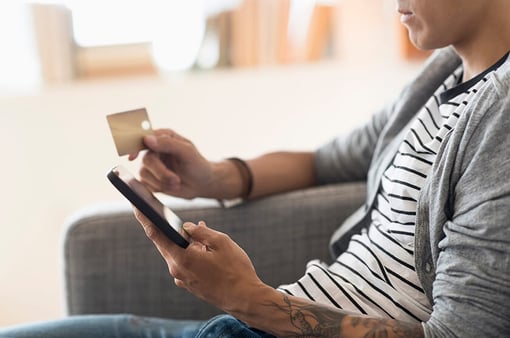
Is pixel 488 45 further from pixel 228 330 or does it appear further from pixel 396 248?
pixel 228 330

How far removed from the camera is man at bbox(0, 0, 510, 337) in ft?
2.63

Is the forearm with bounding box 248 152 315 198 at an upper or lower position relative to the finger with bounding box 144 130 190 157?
lower

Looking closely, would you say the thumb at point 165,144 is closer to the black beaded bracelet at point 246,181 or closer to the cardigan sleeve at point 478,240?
the black beaded bracelet at point 246,181

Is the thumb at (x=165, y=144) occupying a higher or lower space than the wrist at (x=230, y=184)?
higher

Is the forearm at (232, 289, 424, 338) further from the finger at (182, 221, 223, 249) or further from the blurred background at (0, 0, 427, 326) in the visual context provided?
the blurred background at (0, 0, 427, 326)

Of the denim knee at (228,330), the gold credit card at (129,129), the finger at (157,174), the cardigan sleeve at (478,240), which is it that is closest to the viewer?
the cardigan sleeve at (478,240)

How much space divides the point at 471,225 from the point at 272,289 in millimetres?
234

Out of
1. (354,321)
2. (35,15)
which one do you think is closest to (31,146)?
(35,15)

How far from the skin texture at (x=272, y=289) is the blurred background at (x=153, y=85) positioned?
963 millimetres

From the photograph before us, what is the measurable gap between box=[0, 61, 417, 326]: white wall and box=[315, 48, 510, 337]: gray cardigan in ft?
4.35

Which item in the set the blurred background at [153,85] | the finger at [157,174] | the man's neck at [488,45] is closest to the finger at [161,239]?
the finger at [157,174]

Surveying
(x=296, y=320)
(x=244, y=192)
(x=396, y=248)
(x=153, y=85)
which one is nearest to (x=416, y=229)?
(x=396, y=248)

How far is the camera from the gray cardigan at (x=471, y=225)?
788 millimetres

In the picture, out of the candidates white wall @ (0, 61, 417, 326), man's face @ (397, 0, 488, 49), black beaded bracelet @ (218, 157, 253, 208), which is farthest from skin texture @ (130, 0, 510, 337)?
white wall @ (0, 61, 417, 326)
